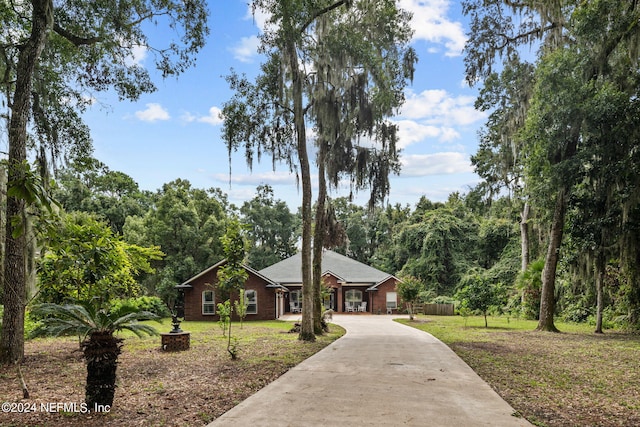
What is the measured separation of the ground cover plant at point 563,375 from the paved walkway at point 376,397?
0.41 metres

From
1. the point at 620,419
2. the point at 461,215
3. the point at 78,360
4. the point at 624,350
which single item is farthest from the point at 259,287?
the point at 461,215

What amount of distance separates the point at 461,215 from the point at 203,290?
86.9ft

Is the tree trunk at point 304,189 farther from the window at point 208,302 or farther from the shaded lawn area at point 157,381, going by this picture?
the window at point 208,302

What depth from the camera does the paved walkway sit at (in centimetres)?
477

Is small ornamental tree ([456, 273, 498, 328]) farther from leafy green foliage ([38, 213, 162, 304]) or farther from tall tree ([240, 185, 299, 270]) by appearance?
tall tree ([240, 185, 299, 270])

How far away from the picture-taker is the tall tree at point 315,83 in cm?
1282

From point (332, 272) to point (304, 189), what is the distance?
62.4 feet

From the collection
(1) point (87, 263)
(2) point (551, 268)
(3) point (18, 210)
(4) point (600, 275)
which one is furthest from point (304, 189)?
(4) point (600, 275)

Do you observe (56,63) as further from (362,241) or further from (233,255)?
(362,241)

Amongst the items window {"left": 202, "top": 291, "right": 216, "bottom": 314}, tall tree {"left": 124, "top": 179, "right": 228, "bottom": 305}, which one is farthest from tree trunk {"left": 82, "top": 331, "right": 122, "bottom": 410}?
tall tree {"left": 124, "top": 179, "right": 228, "bottom": 305}

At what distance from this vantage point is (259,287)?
82.4ft

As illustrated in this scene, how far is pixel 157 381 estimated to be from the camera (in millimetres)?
7109

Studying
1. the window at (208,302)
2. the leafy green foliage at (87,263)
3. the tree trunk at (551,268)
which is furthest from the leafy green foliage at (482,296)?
the leafy green foliage at (87,263)

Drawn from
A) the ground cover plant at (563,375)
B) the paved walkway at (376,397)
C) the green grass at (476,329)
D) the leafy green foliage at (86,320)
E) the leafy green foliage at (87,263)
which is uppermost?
the leafy green foliage at (87,263)
